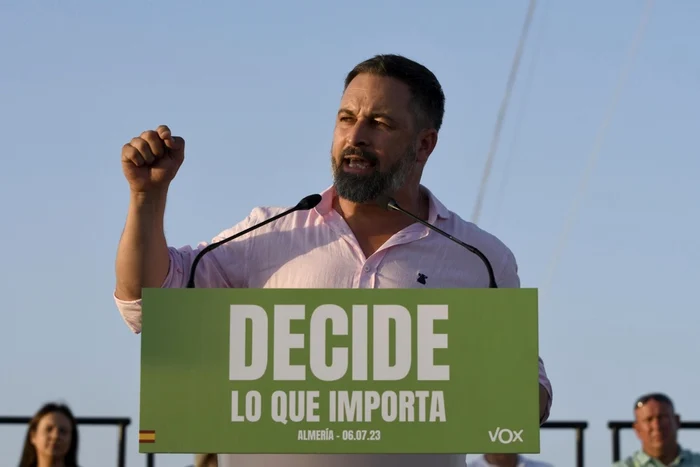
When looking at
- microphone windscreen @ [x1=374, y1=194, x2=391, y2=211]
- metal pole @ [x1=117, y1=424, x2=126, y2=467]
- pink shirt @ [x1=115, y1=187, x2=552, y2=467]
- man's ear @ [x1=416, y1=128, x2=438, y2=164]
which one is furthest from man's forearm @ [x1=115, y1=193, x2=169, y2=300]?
metal pole @ [x1=117, y1=424, x2=126, y2=467]

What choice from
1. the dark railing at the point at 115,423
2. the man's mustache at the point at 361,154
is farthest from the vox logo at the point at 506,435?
the dark railing at the point at 115,423

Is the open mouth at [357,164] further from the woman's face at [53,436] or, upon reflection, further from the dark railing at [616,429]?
the dark railing at [616,429]

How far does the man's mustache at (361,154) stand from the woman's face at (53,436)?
3.33 m

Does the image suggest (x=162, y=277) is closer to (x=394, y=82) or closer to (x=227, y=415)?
(x=227, y=415)

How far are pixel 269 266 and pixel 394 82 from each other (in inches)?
25.1

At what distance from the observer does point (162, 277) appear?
3449mm

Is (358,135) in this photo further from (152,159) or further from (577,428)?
(577,428)

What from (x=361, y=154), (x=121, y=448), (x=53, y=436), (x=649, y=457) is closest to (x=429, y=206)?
(x=361, y=154)

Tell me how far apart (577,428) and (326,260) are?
16.5 feet

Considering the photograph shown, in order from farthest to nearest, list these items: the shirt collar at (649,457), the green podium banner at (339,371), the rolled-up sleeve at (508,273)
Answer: the shirt collar at (649,457) < the rolled-up sleeve at (508,273) < the green podium banner at (339,371)

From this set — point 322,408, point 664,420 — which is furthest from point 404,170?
point 664,420

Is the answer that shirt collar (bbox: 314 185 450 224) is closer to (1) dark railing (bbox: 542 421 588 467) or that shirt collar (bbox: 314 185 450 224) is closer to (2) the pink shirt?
(2) the pink shirt

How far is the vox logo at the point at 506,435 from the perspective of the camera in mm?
2957

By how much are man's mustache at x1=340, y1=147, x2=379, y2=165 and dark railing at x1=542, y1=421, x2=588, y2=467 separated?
4960mm
